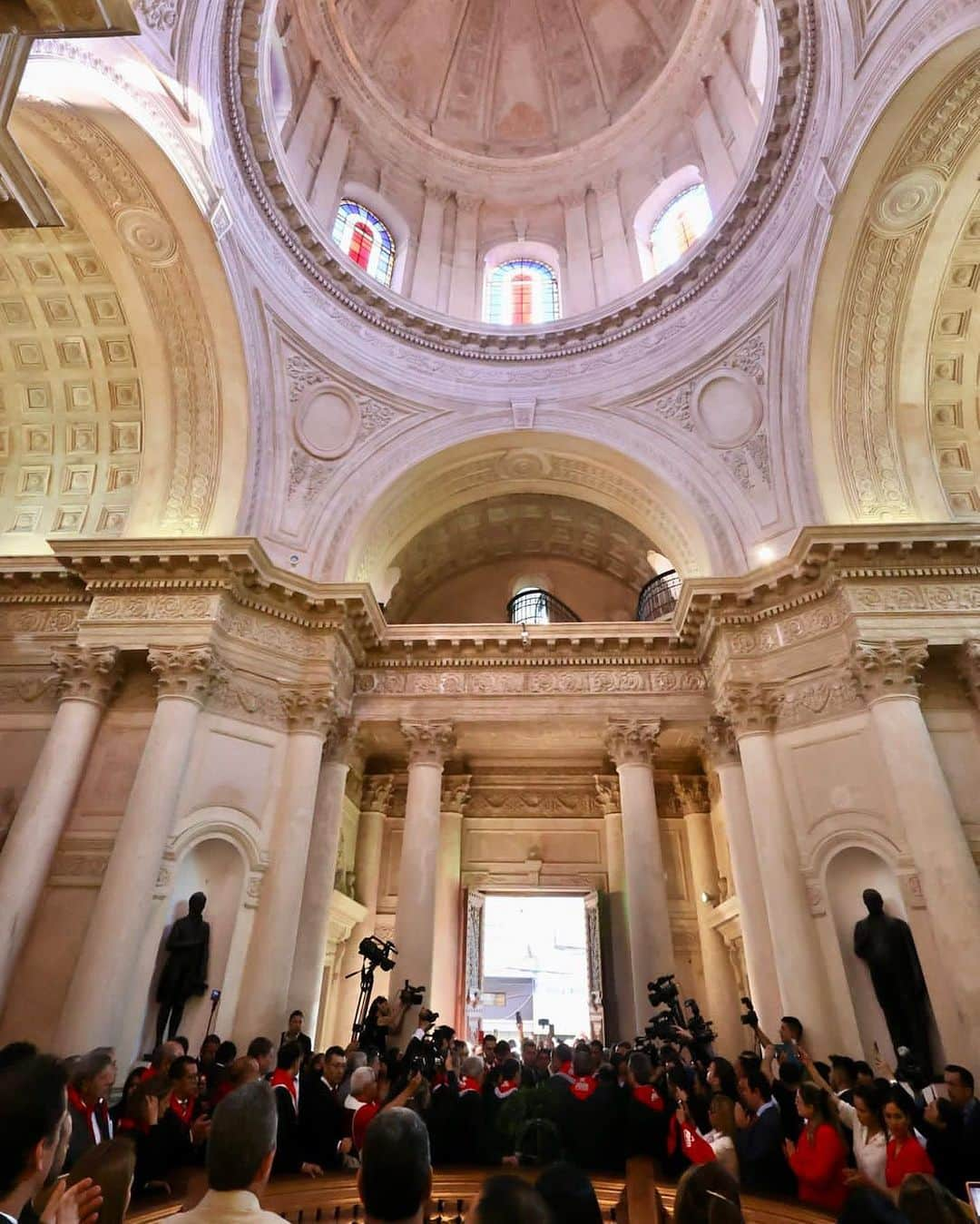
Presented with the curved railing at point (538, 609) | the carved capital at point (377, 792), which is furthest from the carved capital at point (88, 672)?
the curved railing at point (538, 609)

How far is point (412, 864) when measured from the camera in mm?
12070

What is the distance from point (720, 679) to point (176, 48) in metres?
13.3

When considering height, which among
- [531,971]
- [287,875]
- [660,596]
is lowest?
[531,971]

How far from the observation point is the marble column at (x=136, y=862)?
8.66 meters

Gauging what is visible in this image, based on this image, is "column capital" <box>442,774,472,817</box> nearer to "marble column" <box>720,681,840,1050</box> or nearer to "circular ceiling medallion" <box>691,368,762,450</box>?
"marble column" <box>720,681,840,1050</box>

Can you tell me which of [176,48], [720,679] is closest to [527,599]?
[720,679]

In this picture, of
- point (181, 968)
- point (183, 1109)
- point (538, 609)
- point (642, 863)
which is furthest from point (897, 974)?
point (538, 609)

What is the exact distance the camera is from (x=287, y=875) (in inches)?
424

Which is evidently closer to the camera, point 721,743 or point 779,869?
point 779,869

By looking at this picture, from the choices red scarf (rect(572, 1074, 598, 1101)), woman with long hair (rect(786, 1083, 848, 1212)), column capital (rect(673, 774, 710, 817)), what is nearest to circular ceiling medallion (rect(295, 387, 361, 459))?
column capital (rect(673, 774, 710, 817))

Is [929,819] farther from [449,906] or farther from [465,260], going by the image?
[465,260]

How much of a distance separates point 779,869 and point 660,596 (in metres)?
7.59

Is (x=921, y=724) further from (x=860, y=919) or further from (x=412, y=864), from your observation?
(x=412, y=864)

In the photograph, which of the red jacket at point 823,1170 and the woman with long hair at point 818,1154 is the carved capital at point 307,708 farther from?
the red jacket at point 823,1170
